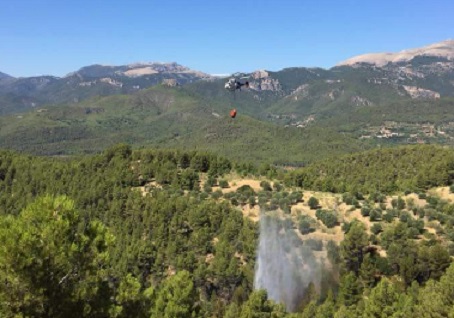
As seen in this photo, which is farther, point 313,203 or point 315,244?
point 313,203

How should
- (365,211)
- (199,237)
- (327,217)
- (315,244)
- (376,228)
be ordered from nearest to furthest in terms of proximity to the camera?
(315,244) < (376,228) < (199,237) < (327,217) < (365,211)

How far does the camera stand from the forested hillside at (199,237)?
21.1 metres

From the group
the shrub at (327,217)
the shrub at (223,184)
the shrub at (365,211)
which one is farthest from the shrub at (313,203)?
the shrub at (223,184)

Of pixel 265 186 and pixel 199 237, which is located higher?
pixel 265 186

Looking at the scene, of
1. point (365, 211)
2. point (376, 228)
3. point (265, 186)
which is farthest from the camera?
point (265, 186)

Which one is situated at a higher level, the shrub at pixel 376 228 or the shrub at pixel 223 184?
the shrub at pixel 223 184

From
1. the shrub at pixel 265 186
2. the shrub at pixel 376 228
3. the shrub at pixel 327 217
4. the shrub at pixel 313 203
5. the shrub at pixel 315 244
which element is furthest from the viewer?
the shrub at pixel 265 186

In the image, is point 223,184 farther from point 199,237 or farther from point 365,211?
point 365,211

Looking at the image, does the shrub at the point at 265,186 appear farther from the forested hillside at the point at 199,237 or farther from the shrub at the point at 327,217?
the shrub at the point at 327,217

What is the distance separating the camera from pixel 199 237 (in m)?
87.9

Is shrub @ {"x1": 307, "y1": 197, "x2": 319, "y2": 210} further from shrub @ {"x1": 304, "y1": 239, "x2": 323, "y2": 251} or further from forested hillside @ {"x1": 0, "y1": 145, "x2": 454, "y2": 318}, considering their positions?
shrub @ {"x1": 304, "y1": 239, "x2": 323, "y2": 251}

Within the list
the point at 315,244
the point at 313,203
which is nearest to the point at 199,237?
the point at 315,244

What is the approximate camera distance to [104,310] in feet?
74.5

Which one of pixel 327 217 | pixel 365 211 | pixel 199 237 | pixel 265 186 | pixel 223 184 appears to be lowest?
pixel 199 237
